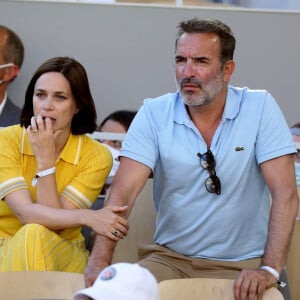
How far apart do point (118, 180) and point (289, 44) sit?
2.23 meters

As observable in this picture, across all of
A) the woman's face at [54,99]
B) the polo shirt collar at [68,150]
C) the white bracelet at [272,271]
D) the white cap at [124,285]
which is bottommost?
the white bracelet at [272,271]

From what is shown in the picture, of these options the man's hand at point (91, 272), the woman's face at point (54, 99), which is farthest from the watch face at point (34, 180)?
the man's hand at point (91, 272)

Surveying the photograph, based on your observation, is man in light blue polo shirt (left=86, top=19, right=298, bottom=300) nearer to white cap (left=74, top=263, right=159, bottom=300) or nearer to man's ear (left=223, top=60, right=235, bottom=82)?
man's ear (left=223, top=60, right=235, bottom=82)

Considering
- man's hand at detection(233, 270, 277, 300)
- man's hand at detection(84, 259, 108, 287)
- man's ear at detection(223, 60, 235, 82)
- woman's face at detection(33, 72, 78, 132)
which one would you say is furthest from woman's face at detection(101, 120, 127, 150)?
man's hand at detection(233, 270, 277, 300)

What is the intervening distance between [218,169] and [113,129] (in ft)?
5.65

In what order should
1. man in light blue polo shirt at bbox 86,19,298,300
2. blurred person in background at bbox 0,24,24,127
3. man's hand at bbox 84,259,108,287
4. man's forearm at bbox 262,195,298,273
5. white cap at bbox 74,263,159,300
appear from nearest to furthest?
white cap at bbox 74,263,159,300 < man's hand at bbox 84,259,108,287 < man's forearm at bbox 262,195,298,273 < man in light blue polo shirt at bbox 86,19,298,300 < blurred person in background at bbox 0,24,24,127

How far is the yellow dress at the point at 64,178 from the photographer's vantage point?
434 centimetres

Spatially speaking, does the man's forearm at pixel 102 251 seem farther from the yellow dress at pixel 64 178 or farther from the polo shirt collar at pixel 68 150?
the polo shirt collar at pixel 68 150

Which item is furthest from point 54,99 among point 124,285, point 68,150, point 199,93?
point 124,285

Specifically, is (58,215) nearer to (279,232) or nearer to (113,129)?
(279,232)

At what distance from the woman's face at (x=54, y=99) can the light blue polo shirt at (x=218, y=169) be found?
0.43 metres

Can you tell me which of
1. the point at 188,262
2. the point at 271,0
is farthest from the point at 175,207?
the point at 271,0

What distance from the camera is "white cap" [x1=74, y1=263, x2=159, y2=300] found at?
2.80 m

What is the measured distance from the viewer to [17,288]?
11.8 feet
